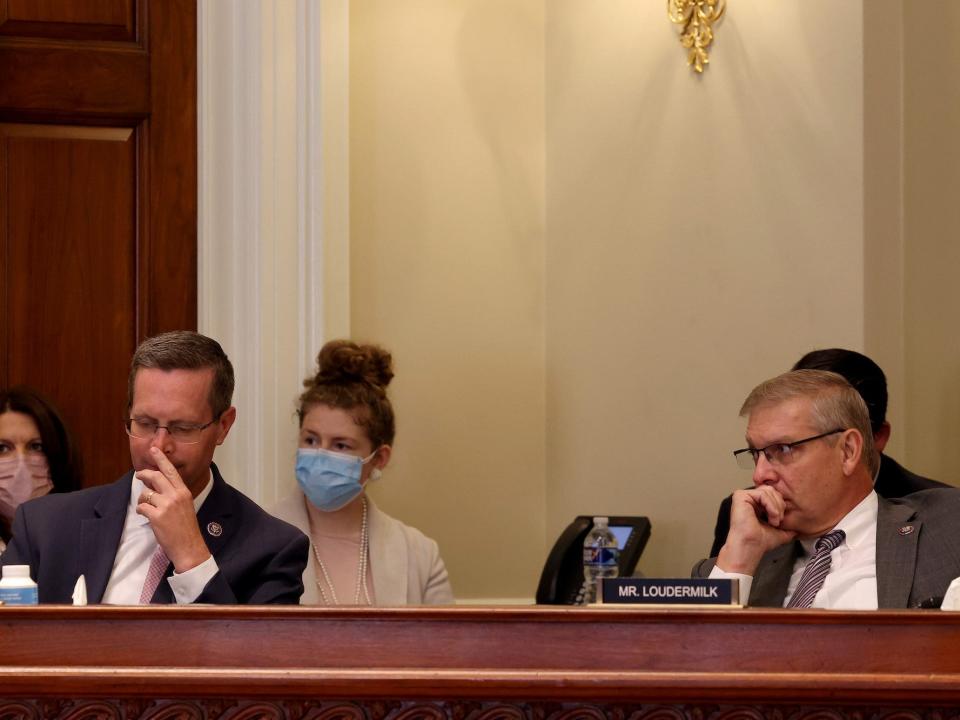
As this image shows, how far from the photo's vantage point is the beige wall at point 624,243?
363cm

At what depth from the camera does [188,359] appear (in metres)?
3.02

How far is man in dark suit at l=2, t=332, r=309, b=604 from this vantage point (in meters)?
2.87

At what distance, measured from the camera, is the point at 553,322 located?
4629 millimetres

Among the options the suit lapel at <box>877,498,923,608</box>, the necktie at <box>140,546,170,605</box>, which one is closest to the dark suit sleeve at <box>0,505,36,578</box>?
the necktie at <box>140,546,170,605</box>

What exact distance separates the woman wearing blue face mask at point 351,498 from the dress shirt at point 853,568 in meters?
1.14

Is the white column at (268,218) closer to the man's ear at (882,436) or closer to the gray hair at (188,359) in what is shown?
the gray hair at (188,359)

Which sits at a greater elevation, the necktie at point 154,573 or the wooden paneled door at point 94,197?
the wooden paneled door at point 94,197

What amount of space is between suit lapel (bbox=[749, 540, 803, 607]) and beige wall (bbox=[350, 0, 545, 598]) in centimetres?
148

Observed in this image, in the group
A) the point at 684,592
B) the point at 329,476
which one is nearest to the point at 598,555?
the point at 329,476

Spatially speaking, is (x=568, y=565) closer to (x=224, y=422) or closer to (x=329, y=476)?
(x=329, y=476)

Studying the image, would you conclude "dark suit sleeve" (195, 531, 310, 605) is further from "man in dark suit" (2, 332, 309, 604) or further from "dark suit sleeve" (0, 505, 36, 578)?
"dark suit sleeve" (0, 505, 36, 578)

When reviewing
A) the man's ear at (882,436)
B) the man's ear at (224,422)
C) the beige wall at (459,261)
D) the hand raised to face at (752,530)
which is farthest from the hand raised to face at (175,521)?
the beige wall at (459,261)

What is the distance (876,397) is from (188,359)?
5.21 feet

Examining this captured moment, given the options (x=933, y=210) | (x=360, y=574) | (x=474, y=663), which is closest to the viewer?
(x=474, y=663)
